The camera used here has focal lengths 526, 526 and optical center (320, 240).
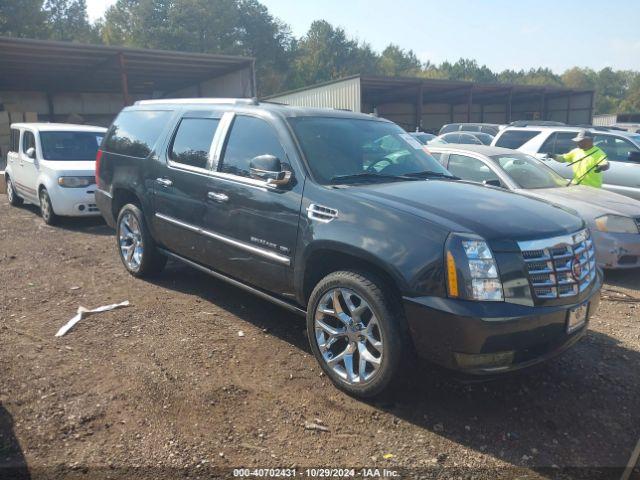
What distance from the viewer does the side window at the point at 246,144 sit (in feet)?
13.5

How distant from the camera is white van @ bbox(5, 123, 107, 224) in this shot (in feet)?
28.0

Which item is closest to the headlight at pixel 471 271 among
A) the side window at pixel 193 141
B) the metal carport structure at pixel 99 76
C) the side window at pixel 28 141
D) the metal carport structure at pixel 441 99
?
the side window at pixel 193 141

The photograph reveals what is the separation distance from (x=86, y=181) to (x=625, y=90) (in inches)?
5165

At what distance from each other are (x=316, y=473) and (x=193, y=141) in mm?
3237

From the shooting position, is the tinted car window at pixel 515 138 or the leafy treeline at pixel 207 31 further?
the leafy treeline at pixel 207 31

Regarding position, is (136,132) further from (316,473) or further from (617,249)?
(617,249)

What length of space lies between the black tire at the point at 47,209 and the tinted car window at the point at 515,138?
8.21 metres

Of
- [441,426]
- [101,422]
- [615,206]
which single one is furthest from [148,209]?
[615,206]

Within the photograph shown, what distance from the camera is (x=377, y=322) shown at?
3.20m

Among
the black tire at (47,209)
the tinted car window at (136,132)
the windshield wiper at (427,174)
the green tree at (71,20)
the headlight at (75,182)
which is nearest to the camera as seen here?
the windshield wiper at (427,174)

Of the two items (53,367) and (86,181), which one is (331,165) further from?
(86,181)

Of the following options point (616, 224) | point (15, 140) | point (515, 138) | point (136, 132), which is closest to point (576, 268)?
point (616, 224)

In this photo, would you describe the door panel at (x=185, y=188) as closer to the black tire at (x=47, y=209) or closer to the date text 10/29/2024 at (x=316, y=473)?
the date text 10/29/2024 at (x=316, y=473)

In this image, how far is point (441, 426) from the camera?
3.13m
